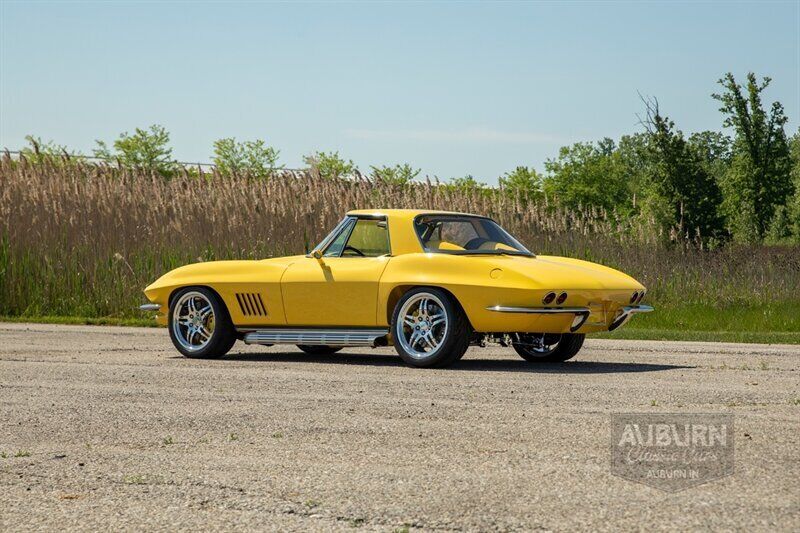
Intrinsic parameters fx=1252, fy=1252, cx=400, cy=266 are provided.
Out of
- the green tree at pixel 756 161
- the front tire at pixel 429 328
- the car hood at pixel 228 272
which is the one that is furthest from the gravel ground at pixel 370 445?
the green tree at pixel 756 161

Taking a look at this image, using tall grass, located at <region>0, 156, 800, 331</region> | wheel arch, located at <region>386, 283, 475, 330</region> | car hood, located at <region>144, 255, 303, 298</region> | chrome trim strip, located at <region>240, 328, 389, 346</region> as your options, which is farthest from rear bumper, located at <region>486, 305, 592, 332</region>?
tall grass, located at <region>0, 156, 800, 331</region>

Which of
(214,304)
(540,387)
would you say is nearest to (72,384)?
(214,304)

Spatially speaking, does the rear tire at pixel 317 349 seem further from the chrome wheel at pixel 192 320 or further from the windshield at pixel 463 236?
the windshield at pixel 463 236

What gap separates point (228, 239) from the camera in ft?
70.4

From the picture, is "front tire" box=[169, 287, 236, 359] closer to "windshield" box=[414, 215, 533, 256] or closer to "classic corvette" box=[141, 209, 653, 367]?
"classic corvette" box=[141, 209, 653, 367]

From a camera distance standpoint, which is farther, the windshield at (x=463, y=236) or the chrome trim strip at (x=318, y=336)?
the windshield at (x=463, y=236)

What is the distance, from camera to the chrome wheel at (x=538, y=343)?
12297mm

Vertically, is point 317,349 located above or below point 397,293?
below

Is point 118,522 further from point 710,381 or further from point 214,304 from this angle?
point 214,304

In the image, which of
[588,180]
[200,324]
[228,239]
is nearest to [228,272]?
[200,324]

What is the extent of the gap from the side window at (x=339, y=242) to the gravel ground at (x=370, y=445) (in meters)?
1.12

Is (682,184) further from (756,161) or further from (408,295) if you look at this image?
(408,295)

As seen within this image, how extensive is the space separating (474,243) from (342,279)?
4.39 ft

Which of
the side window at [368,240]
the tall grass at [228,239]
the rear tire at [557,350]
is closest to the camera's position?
the side window at [368,240]
